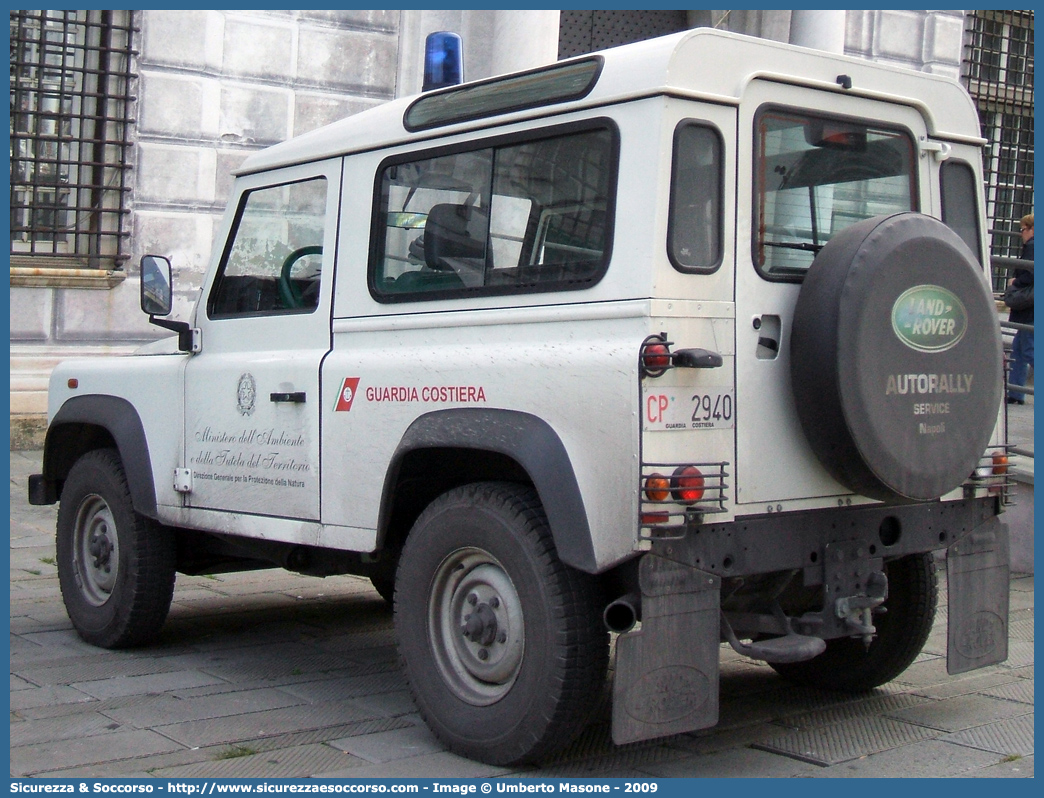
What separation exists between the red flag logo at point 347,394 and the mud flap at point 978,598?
7.39 ft

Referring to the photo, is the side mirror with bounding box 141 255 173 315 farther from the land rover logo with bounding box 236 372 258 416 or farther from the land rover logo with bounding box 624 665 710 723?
the land rover logo with bounding box 624 665 710 723

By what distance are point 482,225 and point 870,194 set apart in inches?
53.7

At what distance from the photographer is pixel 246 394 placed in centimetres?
541

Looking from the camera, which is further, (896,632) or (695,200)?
(896,632)

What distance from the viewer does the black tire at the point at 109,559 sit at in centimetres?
593

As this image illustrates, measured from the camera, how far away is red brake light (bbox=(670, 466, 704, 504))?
3.84 metres

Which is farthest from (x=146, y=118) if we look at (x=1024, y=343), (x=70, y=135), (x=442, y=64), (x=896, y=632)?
(x=896, y=632)

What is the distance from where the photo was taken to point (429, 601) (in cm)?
449

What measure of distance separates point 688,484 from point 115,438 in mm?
3202

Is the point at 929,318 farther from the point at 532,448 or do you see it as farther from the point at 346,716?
the point at 346,716

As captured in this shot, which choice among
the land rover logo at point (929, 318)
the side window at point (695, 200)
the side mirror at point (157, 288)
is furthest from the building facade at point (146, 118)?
the side window at point (695, 200)

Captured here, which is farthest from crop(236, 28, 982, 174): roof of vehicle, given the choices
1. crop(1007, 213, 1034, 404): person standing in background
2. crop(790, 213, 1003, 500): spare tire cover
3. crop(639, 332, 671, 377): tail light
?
crop(1007, 213, 1034, 404): person standing in background

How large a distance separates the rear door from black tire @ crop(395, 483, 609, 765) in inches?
25.8
